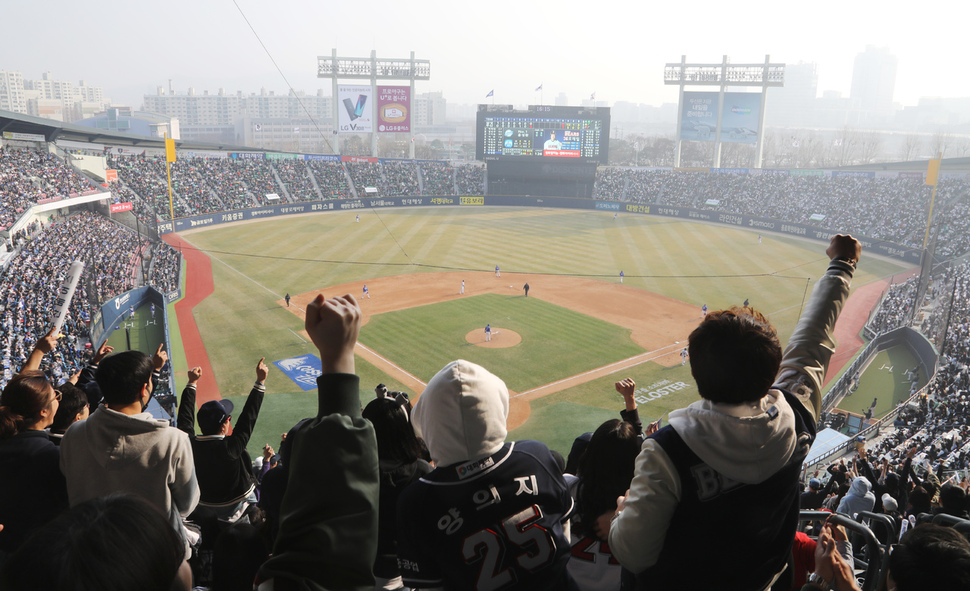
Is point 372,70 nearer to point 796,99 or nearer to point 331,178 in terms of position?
point 331,178

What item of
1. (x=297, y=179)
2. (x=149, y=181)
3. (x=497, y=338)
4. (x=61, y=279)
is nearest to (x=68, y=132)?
(x=149, y=181)

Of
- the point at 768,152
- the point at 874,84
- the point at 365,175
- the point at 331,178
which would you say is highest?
the point at 874,84

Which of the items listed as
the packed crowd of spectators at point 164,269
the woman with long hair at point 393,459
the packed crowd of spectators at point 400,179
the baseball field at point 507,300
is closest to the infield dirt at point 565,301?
the baseball field at point 507,300

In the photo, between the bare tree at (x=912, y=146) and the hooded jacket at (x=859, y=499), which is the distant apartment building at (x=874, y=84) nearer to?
the bare tree at (x=912, y=146)

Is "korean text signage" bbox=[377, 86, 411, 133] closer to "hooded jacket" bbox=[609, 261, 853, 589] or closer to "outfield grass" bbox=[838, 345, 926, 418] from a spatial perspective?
"outfield grass" bbox=[838, 345, 926, 418]

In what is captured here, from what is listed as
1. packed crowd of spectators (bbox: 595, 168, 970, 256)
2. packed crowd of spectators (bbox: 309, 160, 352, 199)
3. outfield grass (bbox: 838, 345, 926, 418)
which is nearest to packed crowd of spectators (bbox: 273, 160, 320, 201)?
packed crowd of spectators (bbox: 309, 160, 352, 199)

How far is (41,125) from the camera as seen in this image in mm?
40094

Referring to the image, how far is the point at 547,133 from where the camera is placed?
229 ft

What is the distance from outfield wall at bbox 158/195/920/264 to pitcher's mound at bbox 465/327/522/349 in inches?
1208

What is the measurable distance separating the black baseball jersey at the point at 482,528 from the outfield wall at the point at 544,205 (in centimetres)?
5037

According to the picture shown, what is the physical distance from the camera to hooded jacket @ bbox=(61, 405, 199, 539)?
3.46 meters

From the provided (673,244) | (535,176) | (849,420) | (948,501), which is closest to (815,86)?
(535,176)

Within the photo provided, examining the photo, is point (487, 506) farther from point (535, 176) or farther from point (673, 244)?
point (535, 176)

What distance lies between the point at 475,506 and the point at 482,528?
0.31 feet
